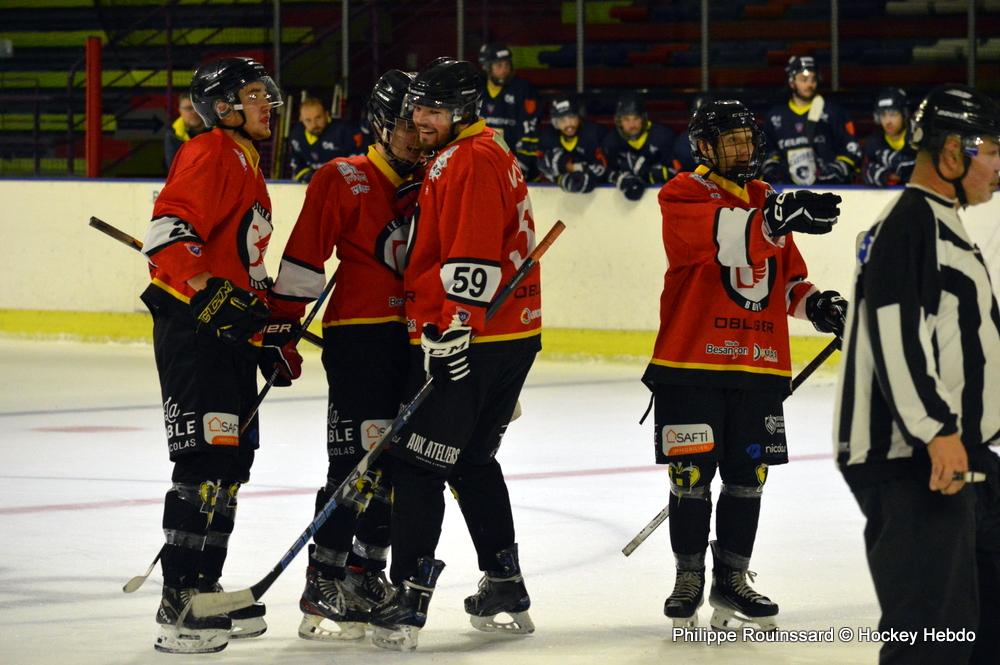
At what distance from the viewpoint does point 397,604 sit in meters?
3.80


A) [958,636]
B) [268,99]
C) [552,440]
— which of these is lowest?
[552,440]

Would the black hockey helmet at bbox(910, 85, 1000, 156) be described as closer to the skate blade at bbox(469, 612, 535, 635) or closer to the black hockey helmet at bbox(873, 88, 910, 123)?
the skate blade at bbox(469, 612, 535, 635)

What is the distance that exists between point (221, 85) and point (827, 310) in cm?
152

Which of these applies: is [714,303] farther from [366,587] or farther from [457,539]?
[457,539]

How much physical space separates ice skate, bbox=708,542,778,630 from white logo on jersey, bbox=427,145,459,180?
112 centimetres

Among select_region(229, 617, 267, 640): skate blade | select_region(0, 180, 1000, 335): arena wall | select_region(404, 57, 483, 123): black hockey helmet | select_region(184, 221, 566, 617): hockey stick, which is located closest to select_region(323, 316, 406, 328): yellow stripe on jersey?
select_region(184, 221, 566, 617): hockey stick

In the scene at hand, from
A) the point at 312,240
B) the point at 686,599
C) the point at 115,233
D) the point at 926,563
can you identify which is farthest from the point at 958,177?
the point at 115,233

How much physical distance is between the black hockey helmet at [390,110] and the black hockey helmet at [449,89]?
5.2 inches

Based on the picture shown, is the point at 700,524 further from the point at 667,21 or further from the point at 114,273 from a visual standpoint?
the point at 667,21

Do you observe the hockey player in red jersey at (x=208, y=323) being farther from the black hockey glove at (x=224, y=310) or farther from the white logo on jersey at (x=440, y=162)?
the white logo on jersey at (x=440, y=162)

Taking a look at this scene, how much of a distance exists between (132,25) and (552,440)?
26.5ft

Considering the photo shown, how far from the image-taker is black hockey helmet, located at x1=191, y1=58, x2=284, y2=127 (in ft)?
12.5

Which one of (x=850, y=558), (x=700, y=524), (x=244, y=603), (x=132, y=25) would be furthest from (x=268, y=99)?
(x=132, y=25)

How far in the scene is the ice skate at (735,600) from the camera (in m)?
3.88
